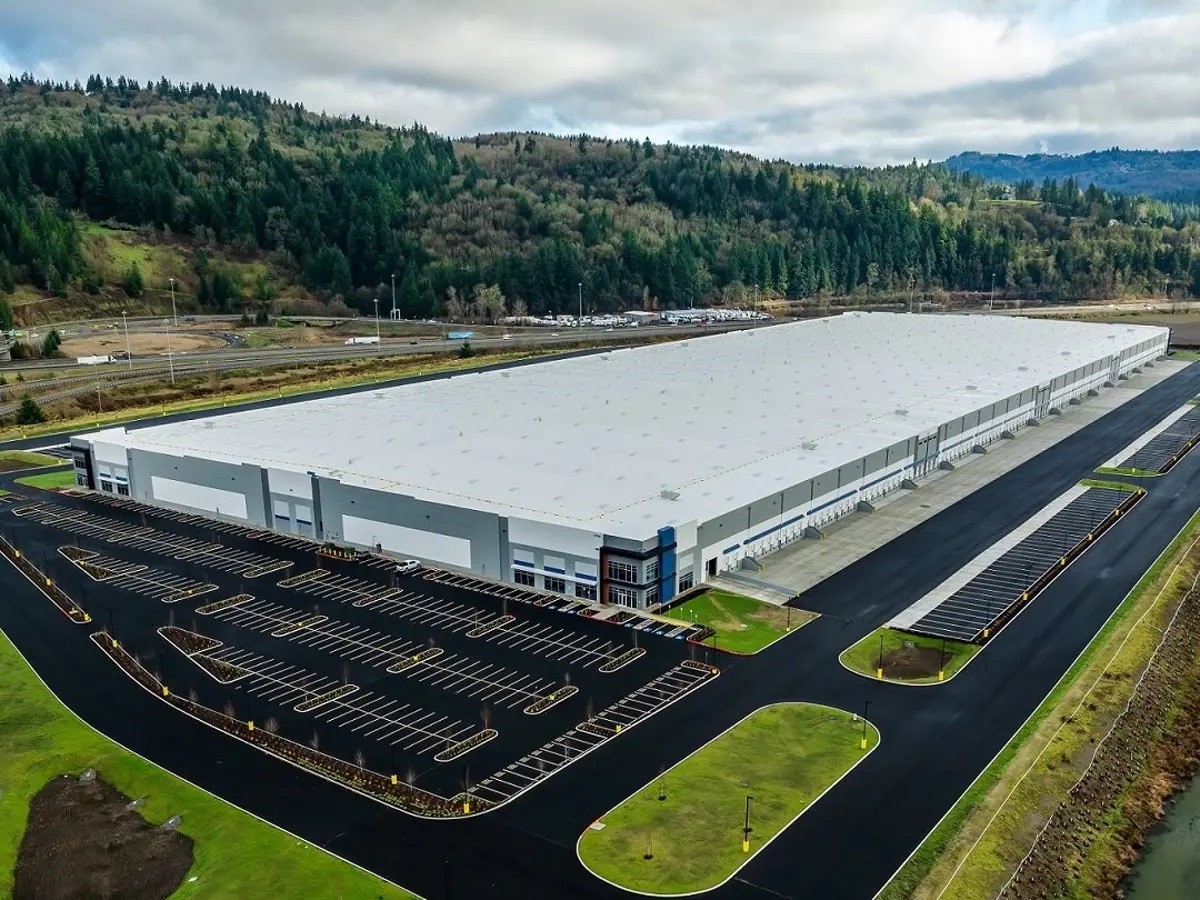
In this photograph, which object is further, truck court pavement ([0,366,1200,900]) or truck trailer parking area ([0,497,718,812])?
truck trailer parking area ([0,497,718,812])

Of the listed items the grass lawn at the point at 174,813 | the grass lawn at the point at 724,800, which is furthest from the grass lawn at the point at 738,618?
the grass lawn at the point at 174,813

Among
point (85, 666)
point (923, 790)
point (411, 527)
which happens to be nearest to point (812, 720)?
point (923, 790)

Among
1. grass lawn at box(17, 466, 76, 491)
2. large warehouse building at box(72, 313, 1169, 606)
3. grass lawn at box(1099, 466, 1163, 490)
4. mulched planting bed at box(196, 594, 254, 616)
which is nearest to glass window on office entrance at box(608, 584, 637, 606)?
large warehouse building at box(72, 313, 1169, 606)

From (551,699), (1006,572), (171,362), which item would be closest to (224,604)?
(551,699)

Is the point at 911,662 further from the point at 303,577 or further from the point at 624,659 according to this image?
the point at 303,577

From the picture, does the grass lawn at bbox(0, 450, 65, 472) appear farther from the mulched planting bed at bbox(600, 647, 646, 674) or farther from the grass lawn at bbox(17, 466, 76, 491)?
the mulched planting bed at bbox(600, 647, 646, 674)

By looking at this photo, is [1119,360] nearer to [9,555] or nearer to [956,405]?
[956,405]

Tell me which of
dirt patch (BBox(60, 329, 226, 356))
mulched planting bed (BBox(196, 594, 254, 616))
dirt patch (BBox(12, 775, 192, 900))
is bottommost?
dirt patch (BBox(12, 775, 192, 900))
